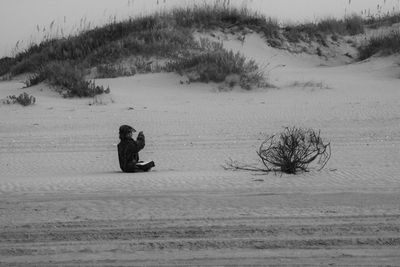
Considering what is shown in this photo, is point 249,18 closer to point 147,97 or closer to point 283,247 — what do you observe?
point 147,97

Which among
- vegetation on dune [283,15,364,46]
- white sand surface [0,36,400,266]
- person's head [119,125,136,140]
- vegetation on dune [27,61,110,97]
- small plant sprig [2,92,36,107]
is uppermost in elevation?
vegetation on dune [283,15,364,46]

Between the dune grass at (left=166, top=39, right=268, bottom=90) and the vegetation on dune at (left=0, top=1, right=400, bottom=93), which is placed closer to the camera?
the dune grass at (left=166, top=39, right=268, bottom=90)

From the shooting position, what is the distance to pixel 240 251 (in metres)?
5.36

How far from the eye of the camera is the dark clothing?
30.6ft

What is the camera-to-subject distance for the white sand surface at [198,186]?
18.0 ft

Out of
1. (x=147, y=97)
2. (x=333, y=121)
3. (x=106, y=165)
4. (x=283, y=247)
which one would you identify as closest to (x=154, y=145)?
(x=106, y=165)

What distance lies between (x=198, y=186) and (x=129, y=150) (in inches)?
58.9

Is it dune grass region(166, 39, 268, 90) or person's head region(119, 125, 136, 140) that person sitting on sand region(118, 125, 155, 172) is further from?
dune grass region(166, 39, 268, 90)

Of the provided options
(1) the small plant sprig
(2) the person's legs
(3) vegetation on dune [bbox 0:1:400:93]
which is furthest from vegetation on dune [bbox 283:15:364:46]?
(2) the person's legs

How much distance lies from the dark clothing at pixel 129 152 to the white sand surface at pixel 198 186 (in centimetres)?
30

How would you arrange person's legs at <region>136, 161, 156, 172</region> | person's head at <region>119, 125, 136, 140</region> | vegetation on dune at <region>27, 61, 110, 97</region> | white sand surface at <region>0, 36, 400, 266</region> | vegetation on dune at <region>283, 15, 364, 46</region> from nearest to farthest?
white sand surface at <region>0, 36, 400, 266</region>
person's head at <region>119, 125, 136, 140</region>
person's legs at <region>136, 161, 156, 172</region>
vegetation on dune at <region>27, 61, 110, 97</region>
vegetation on dune at <region>283, 15, 364, 46</region>

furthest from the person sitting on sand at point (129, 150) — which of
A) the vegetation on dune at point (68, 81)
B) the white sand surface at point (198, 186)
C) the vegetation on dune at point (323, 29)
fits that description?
the vegetation on dune at point (323, 29)

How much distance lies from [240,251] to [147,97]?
12.8m

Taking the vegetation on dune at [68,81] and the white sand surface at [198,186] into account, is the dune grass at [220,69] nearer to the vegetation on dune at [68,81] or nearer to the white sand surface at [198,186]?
the white sand surface at [198,186]
